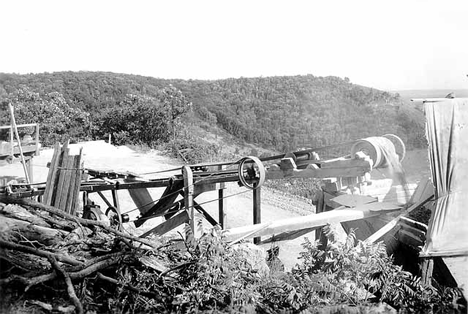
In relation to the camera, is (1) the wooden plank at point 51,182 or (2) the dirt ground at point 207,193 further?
(2) the dirt ground at point 207,193

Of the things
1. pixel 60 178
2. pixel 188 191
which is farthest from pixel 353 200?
pixel 60 178

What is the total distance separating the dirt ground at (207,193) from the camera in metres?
10.8

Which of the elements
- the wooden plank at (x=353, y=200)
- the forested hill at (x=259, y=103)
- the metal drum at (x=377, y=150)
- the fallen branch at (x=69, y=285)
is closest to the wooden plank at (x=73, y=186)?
the fallen branch at (x=69, y=285)

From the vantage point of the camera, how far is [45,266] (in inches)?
142

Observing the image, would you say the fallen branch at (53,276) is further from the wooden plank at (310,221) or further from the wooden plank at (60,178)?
the wooden plank at (60,178)

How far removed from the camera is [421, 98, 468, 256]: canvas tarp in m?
4.18

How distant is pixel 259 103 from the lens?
151ft

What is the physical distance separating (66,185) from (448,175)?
5191mm

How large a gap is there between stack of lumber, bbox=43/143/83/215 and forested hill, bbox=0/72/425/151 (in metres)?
12.4

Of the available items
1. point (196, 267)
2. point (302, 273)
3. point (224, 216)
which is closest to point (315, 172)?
point (224, 216)

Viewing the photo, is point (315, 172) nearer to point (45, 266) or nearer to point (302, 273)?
point (302, 273)

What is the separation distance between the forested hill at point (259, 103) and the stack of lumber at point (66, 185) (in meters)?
12.4

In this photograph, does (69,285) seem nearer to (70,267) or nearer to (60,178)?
(70,267)

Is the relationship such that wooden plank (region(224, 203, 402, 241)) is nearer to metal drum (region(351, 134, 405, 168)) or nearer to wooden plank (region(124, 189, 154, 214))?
metal drum (region(351, 134, 405, 168))
